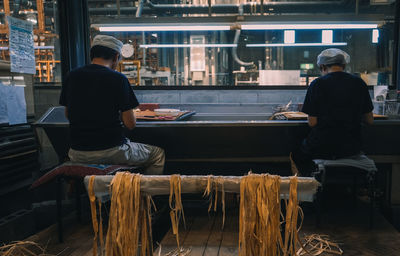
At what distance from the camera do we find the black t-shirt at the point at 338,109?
271 cm

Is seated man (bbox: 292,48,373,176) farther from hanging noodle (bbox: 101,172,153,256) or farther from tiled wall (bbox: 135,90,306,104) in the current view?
hanging noodle (bbox: 101,172,153,256)

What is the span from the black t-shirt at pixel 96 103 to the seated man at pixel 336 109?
150 cm

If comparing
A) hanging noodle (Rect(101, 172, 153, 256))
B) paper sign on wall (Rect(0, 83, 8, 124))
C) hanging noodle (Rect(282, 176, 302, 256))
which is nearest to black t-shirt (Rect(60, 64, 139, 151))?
paper sign on wall (Rect(0, 83, 8, 124))

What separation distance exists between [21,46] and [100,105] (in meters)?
1.07

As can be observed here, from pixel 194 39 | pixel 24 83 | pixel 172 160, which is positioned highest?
pixel 194 39

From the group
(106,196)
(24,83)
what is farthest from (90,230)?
(106,196)

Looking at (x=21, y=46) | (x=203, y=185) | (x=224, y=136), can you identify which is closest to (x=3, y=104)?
(x=21, y=46)

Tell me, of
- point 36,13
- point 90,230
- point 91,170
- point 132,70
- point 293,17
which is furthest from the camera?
point 132,70

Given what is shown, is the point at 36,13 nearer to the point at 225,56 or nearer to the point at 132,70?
the point at 132,70

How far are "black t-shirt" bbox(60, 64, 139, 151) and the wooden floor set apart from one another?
31.0 inches

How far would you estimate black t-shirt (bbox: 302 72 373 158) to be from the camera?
2715 millimetres

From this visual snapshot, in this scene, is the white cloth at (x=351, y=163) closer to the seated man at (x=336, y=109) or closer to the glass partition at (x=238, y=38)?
the seated man at (x=336, y=109)

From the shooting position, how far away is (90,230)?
2.93 meters

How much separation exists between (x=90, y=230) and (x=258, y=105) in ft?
7.36
